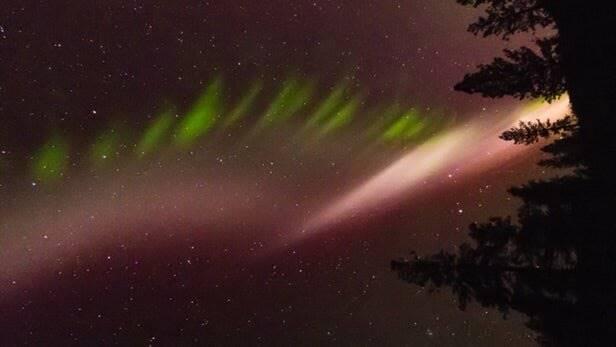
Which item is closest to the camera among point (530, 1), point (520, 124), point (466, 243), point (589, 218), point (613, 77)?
point (613, 77)

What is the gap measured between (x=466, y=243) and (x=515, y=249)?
0.35 m

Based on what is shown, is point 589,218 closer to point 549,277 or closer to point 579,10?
point 549,277

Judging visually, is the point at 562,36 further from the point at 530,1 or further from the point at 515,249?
the point at 515,249

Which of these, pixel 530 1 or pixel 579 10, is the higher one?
pixel 530 1

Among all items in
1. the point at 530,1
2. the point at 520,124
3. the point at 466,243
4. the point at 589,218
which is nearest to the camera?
the point at 589,218

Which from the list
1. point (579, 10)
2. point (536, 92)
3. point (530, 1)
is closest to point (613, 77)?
point (579, 10)

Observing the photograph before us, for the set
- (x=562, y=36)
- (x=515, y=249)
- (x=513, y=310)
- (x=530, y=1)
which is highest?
(x=530, y=1)

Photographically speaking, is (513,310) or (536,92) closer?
(513,310)

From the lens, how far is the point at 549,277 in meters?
2.98

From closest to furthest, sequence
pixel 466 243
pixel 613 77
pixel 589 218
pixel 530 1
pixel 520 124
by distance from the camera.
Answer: pixel 613 77 < pixel 589 218 < pixel 466 243 < pixel 530 1 < pixel 520 124

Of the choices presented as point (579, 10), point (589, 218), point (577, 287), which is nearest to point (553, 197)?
point (589, 218)

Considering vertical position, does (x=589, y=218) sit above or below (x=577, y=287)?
above

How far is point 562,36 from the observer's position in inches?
117

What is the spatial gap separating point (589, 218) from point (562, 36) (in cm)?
110
